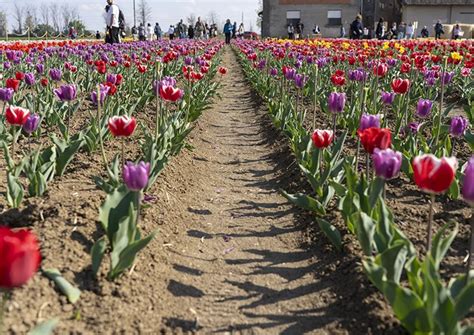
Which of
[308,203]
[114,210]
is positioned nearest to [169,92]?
[308,203]

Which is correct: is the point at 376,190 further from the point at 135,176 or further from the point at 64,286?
the point at 64,286

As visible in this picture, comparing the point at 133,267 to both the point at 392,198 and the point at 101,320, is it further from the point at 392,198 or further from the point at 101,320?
the point at 392,198

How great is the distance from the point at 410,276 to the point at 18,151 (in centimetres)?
414

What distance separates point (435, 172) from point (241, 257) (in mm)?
1683

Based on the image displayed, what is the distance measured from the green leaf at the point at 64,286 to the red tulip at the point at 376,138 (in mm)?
1660

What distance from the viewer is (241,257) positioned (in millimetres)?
3496

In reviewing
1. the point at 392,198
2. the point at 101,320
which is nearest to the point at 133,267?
the point at 101,320

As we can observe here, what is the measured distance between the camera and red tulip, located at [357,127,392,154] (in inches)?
110

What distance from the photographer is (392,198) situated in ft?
14.1

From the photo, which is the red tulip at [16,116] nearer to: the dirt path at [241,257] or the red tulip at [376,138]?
the dirt path at [241,257]

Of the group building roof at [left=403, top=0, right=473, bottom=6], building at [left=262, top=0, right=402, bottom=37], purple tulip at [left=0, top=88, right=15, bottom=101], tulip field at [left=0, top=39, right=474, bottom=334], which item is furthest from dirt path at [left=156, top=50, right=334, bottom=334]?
building at [left=262, top=0, right=402, bottom=37]

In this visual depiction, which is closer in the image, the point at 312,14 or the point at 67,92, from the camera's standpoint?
the point at 67,92

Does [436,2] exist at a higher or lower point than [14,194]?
higher

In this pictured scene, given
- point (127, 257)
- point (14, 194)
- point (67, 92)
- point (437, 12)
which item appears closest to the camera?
point (127, 257)
